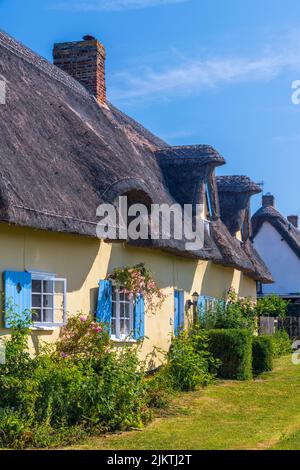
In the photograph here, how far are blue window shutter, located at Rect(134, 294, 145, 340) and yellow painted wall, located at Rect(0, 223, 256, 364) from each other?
1.56 feet

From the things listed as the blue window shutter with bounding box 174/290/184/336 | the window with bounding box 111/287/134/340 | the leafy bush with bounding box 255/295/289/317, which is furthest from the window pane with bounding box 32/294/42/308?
the leafy bush with bounding box 255/295/289/317

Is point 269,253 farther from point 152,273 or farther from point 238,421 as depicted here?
point 238,421

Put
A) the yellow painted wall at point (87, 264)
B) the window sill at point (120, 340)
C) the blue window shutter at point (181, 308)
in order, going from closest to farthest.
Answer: the yellow painted wall at point (87, 264) → the window sill at point (120, 340) → the blue window shutter at point (181, 308)

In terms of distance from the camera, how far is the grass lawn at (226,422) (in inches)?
386

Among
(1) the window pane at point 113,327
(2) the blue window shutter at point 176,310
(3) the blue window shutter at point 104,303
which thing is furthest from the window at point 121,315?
(2) the blue window shutter at point 176,310

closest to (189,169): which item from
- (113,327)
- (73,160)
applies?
(73,160)

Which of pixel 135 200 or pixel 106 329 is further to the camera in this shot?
pixel 135 200

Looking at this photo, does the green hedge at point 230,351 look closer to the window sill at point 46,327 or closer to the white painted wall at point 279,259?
the window sill at point 46,327

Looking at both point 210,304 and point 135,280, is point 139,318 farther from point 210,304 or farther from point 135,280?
point 210,304

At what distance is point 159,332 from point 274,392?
2817mm

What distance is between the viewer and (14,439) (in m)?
9.48

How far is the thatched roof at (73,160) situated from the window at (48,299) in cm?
95

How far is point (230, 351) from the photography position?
16.8 metres
